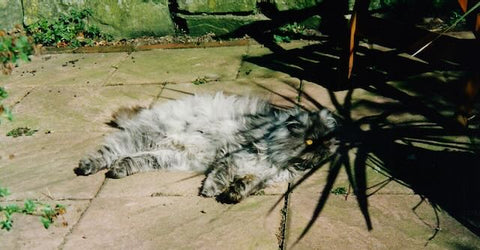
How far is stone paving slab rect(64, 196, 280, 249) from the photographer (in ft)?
10.1

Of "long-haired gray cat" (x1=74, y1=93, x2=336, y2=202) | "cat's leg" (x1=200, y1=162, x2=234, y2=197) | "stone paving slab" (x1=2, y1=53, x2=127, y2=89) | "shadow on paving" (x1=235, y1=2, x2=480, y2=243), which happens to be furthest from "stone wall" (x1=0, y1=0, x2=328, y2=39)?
"cat's leg" (x1=200, y1=162, x2=234, y2=197)

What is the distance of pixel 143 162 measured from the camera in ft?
12.9

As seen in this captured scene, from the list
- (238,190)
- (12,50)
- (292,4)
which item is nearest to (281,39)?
(292,4)

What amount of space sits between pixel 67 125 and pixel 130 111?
2.81ft

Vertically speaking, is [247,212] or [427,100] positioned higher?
[427,100]

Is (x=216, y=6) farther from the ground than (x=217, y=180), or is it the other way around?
(x=216, y=6)

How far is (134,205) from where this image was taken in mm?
3504

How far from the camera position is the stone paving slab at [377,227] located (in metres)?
2.89

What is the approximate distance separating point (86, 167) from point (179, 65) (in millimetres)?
2483

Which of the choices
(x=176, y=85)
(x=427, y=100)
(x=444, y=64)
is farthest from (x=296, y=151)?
(x=444, y=64)

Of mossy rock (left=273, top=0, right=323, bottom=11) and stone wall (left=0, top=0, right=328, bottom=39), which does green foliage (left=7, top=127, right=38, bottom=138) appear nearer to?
stone wall (left=0, top=0, right=328, bottom=39)

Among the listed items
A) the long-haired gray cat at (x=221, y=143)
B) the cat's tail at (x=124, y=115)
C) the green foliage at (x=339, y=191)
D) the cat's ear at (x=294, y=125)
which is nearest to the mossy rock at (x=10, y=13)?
the cat's tail at (x=124, y=115)

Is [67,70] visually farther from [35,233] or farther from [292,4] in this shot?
[35,233]

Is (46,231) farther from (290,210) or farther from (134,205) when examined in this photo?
(290,210)
